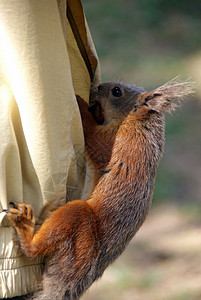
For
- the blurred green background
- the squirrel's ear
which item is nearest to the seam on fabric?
the squirrel's ear

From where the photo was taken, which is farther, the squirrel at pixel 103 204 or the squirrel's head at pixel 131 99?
the squirrel's head at pixel 131 99

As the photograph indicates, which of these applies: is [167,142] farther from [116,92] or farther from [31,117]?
[31,117]

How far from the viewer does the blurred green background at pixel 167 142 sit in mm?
4621

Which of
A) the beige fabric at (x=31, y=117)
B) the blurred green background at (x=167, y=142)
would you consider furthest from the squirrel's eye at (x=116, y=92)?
the blurred green background at (x=167, y=142)

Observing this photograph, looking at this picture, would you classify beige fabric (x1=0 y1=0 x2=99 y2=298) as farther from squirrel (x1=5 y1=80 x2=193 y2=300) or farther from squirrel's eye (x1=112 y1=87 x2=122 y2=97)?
squirrel's eye (x1=112 y1=87 x2=122 y2=97)

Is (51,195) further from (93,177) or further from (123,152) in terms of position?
(123,152)

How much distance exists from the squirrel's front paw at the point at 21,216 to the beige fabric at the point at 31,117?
0.07 feet

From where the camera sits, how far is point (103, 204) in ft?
6.83

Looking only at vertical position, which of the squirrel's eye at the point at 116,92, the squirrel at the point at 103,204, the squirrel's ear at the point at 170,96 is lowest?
the squirrel at the point at 103,204

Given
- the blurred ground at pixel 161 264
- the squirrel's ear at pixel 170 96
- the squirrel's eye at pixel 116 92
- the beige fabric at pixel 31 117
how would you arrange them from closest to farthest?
the beige fabric at pixel 31 117, the squirrel's ear at pixel 170 96, the squirrel's eye at pixel 116 92, the blurred ground at pixel 161 264

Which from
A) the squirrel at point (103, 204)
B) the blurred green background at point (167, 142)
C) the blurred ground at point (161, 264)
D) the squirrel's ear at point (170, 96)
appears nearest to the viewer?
the squirrel at point (103, 204)

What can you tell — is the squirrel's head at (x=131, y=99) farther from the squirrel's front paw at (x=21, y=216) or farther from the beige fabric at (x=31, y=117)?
the squirrel's front paw at (x=21, y=216)

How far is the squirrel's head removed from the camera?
8.23 ft

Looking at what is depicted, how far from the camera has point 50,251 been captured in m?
1.91
